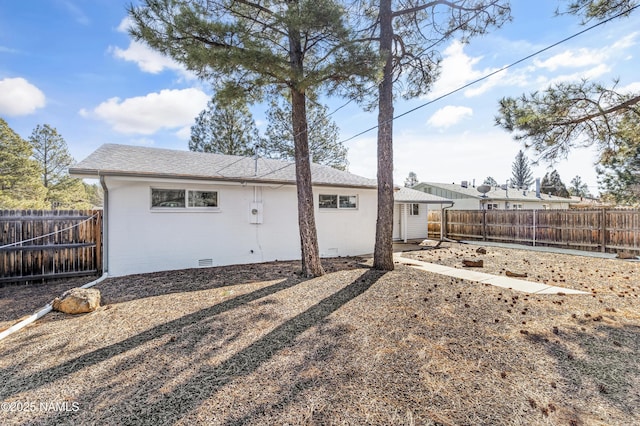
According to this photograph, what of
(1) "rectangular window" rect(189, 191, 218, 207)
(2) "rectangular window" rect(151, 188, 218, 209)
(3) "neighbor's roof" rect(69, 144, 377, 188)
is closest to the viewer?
(3) "neighbor's roof" rect(69, 144, 377, 188)

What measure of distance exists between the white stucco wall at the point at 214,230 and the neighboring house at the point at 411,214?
4.70 metres

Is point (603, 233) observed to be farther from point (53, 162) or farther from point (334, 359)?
point (53, 162)

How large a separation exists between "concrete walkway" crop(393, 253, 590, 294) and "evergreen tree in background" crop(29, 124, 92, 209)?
27.1 metres

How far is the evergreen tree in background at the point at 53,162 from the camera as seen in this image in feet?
77.0

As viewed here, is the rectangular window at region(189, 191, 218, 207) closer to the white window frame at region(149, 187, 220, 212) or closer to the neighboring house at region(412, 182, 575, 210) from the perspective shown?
the white window frame at region(149, 187, 220, 212)

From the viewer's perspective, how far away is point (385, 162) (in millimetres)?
7582

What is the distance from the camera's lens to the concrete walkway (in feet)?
19.5

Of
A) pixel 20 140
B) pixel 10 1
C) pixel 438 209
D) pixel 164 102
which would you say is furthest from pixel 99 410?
pixel 20 140

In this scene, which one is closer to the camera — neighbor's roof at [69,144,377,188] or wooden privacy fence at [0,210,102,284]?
wooden privacy fence at [0,210,102,284]

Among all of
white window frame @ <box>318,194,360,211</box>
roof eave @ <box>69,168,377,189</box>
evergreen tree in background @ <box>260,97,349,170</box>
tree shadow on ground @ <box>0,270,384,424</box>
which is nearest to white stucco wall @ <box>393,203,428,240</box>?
white window frame @ <box>318,194,360,211</box>

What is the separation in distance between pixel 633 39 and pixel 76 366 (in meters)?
10.2

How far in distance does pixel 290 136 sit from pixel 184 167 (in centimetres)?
1512

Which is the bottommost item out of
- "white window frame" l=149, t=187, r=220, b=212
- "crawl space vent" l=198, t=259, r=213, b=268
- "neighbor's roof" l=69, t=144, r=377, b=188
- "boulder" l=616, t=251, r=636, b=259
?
"boulder" l=616, t=251, r=636, b=259

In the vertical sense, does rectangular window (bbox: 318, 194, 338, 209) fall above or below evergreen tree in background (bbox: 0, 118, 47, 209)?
below
